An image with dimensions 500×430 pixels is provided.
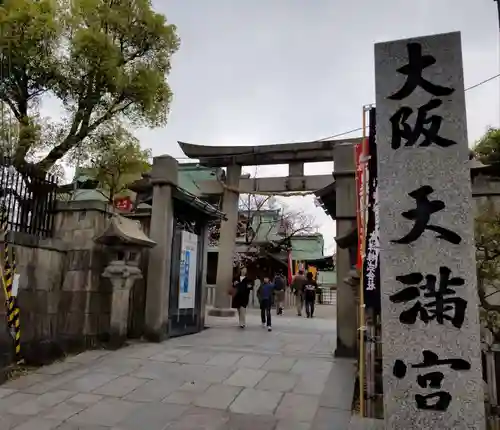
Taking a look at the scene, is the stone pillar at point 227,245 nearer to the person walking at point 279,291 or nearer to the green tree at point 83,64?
the person walking at point 279,291

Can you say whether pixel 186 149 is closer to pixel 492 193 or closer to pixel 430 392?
pixel 492 193

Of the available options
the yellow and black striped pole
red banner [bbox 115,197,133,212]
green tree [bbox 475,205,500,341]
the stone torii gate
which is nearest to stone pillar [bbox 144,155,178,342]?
the yellow and black striped pole

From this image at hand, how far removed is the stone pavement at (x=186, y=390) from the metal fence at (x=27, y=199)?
277 centimetres

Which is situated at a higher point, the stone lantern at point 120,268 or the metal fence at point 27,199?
the metal fence at point 27,199

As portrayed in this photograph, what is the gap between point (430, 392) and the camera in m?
4.03

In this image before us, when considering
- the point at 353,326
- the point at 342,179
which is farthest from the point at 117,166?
the point at 353,326

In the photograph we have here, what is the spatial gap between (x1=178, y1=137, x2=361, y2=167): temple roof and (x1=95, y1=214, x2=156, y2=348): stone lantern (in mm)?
9522

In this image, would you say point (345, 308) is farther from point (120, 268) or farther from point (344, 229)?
point (120, 268)

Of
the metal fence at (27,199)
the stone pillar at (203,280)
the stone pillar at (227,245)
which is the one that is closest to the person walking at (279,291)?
the stone pillar at (227,245)

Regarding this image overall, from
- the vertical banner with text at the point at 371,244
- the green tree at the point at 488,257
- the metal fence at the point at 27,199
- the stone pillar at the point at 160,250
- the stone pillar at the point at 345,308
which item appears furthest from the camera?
the stone pillar at the point at 160,250

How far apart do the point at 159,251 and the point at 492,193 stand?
7579 mm

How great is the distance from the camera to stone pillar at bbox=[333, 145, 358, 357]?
8961mm

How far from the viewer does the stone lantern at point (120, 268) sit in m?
9.17

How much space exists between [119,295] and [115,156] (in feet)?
16.0
